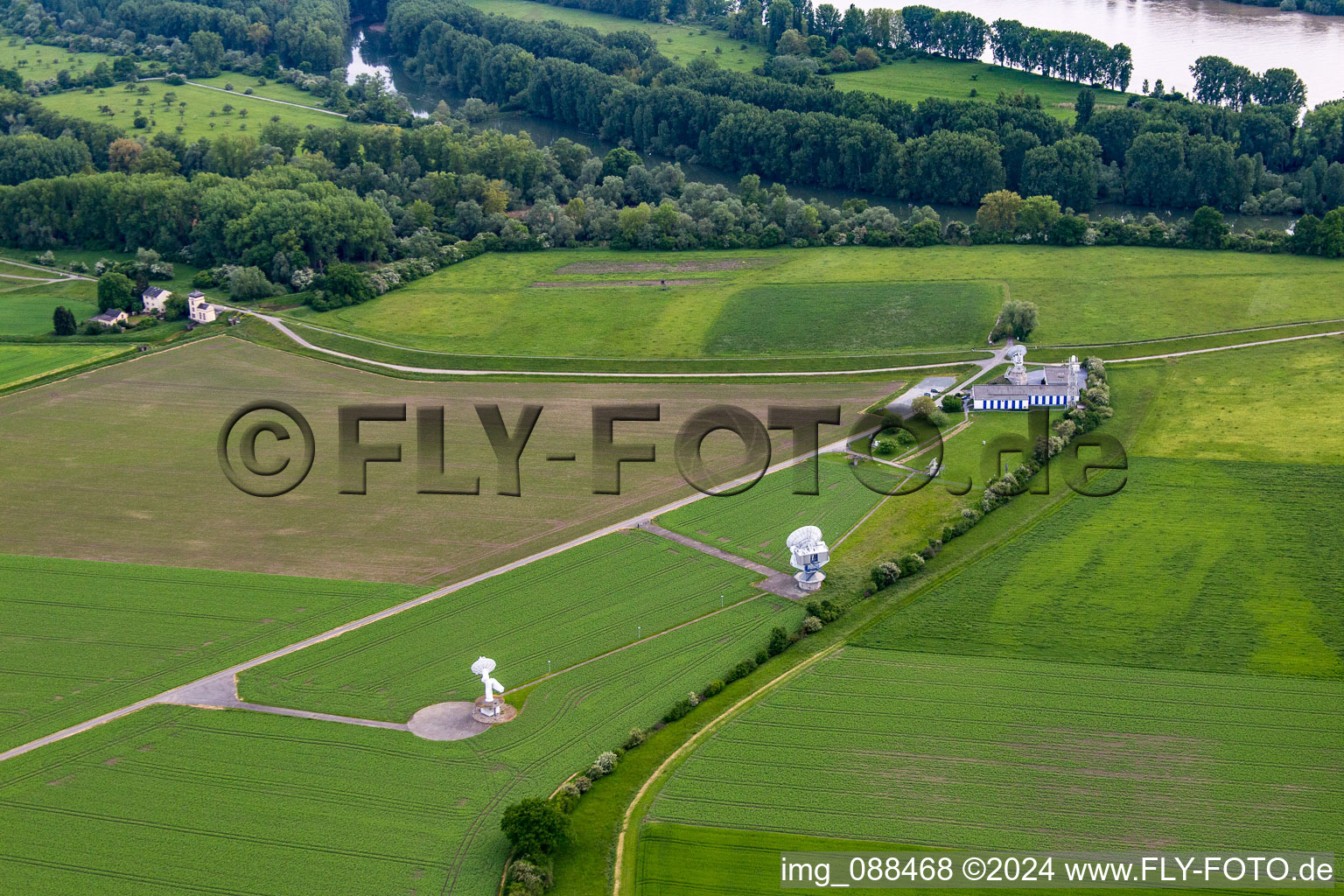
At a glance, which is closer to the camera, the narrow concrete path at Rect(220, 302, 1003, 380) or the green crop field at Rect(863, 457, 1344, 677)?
the green crop field at Rect(863, 457, 1344, 677)

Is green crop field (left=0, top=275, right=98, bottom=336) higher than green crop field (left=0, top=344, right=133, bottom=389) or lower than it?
higher

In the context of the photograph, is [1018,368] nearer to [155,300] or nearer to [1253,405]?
[1253,405]

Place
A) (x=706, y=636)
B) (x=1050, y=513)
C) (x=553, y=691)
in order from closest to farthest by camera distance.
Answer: (x=553, y=691)
(x=706, y=636)
(x=1050, y=513)

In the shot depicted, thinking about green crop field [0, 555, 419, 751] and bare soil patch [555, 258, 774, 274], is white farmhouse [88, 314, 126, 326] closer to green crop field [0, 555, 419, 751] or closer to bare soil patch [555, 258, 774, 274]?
bare soil patch [555, 258, 774, 274]

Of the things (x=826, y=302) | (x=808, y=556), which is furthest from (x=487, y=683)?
(x=826, y=302)

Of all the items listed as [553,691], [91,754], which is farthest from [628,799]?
[91,754]

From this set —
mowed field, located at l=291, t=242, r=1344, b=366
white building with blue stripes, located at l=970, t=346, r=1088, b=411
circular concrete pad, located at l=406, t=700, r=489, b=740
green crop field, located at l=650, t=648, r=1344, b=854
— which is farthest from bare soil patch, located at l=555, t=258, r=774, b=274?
circular concrete pad, located at l=406, t=700, r=489, b=740

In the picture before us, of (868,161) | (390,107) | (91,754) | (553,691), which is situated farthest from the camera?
(390,107)

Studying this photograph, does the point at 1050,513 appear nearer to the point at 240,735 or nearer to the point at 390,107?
the point at 240,735
